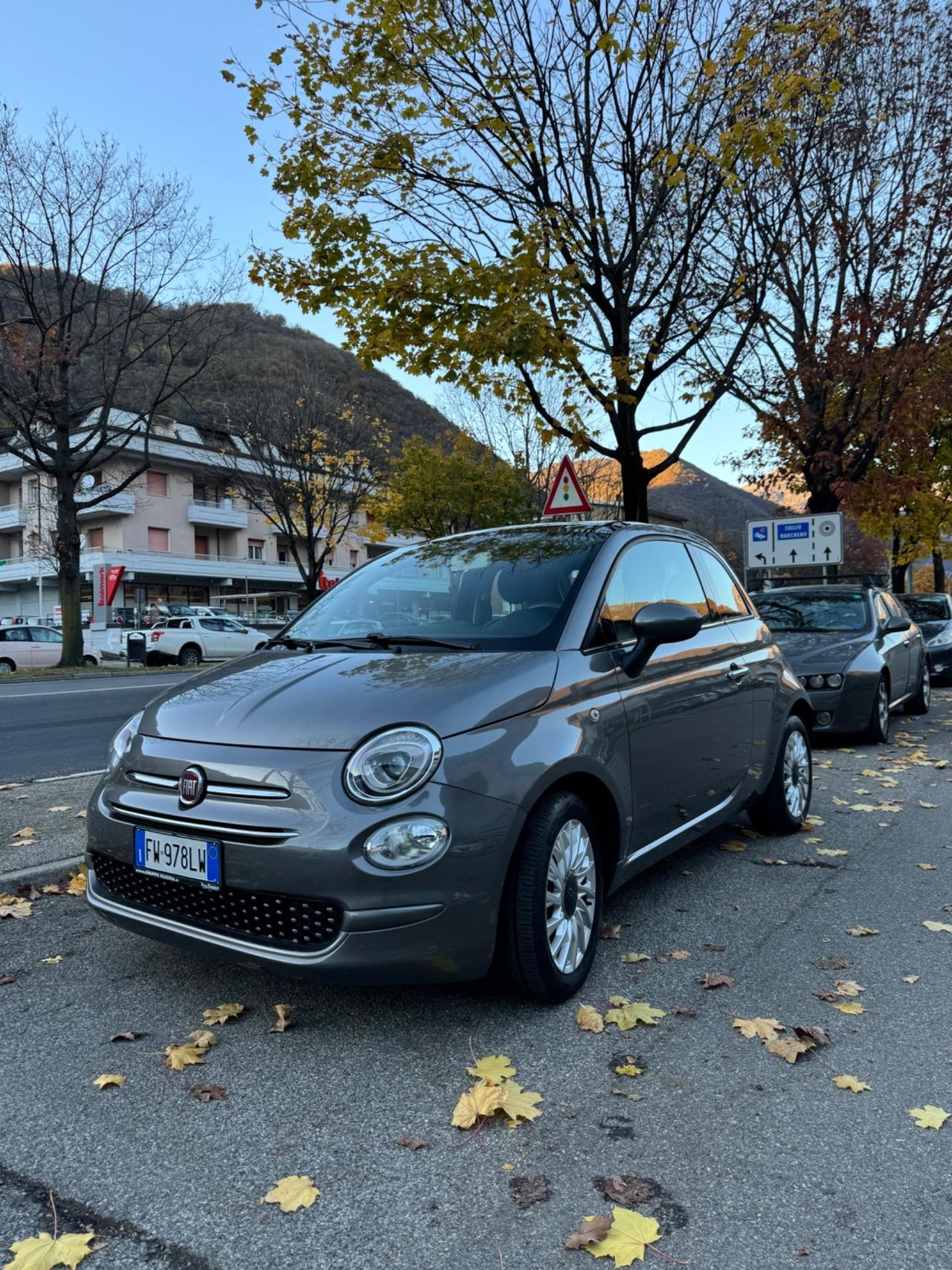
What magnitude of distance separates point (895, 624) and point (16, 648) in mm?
23612

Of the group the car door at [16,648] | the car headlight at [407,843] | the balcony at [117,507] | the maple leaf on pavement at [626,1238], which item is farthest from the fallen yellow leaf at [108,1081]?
the balcony at [117,507]

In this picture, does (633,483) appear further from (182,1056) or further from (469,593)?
(182,1056)

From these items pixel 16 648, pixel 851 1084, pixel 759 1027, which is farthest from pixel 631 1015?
pixel 16 648

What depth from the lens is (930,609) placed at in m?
17.5

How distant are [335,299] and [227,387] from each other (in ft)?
113

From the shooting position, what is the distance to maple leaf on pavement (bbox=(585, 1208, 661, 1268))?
1999 mm

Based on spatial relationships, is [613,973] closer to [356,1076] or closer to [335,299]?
[356,1076]

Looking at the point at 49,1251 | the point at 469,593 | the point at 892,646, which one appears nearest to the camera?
the point at 49,1251

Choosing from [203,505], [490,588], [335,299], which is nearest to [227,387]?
[203,505]

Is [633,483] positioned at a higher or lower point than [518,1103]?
higher

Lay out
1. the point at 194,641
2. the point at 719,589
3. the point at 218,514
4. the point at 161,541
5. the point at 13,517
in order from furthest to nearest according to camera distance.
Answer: the point at 218,514 < the point at 13,517 < the point at 161,541 < the point at 194,641 < the point at 719,589

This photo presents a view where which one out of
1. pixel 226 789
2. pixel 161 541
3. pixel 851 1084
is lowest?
pixel 851 1084

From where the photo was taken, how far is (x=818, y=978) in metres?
3.46

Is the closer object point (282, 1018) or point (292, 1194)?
point (292, 1194)
